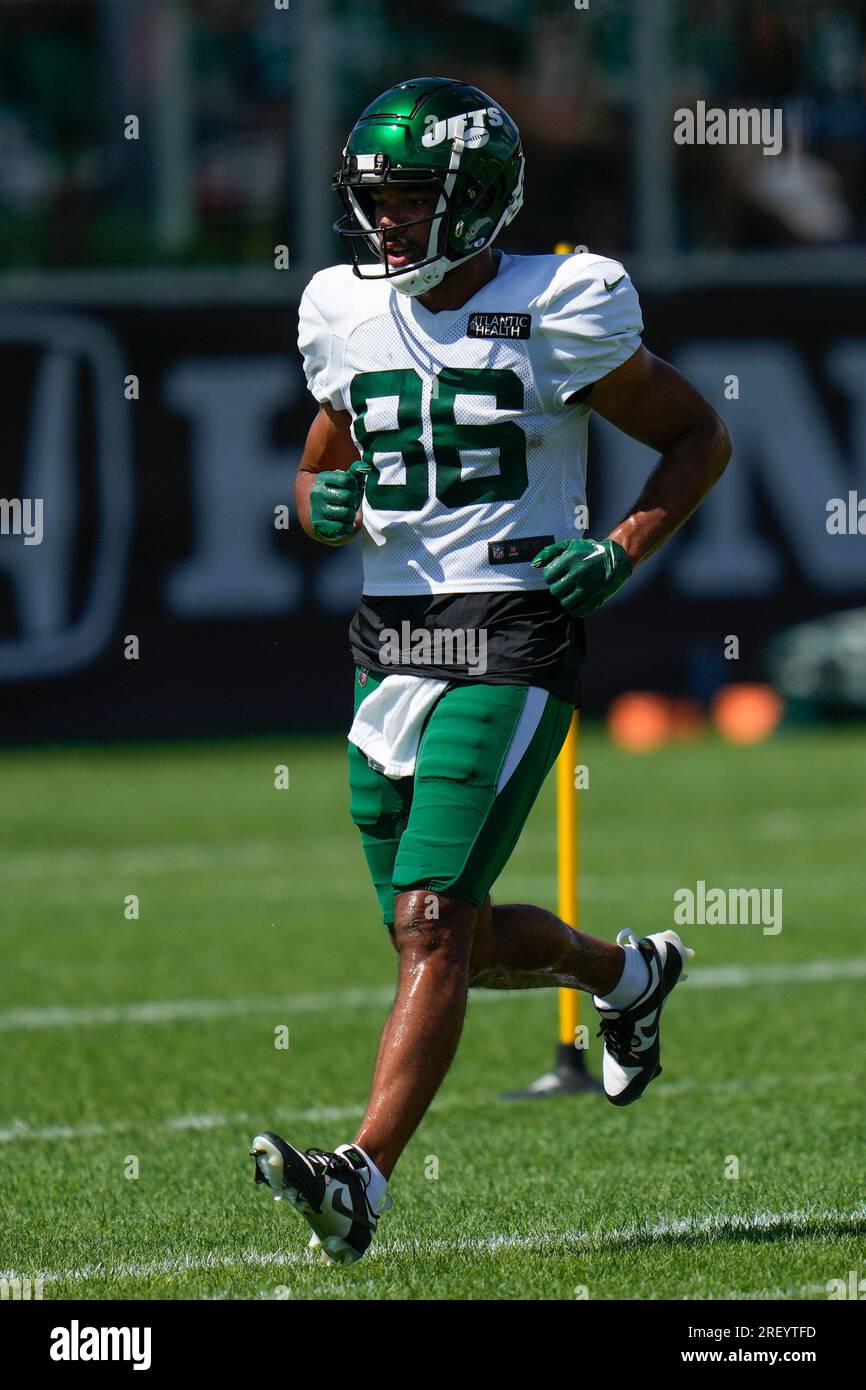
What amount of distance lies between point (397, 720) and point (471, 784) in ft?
0.79

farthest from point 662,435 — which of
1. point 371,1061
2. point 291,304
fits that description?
point 291,304

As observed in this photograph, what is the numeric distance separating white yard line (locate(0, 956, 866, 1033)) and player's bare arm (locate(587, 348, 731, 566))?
2906 mm

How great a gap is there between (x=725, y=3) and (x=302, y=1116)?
1206 centimetres

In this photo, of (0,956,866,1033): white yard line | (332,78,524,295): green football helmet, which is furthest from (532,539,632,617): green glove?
(0,956,866,1033): white yard line

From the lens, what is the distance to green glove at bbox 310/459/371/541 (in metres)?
4.70

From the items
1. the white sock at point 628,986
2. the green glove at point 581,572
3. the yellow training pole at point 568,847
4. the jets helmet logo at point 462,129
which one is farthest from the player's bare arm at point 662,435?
the yellow training pole at point 568,847

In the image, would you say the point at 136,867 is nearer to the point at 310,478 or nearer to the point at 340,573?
the point at 340,573

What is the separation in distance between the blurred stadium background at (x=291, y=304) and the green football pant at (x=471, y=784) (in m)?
10.0

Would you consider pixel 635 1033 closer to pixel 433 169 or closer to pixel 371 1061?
pixel 371 1061

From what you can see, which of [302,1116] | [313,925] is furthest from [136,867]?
[302,1116]

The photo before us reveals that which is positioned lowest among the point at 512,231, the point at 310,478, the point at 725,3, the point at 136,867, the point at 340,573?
the point at 136,867

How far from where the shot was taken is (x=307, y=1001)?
304 inches

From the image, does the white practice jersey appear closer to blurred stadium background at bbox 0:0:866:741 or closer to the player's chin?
the player's chin
